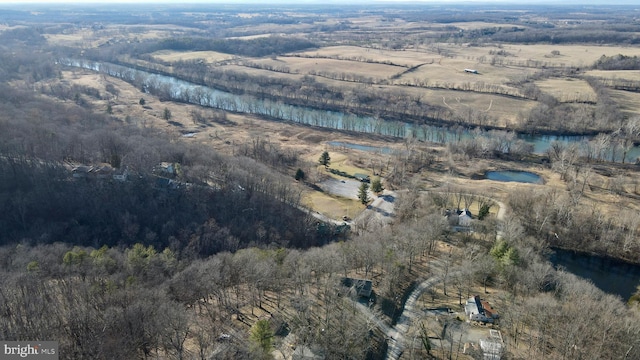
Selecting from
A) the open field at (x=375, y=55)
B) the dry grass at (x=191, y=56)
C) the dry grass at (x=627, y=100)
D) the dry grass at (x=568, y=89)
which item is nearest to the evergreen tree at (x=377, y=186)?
the dry grass at (x=568, y=89)

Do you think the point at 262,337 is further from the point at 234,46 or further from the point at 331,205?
the point at 234,46

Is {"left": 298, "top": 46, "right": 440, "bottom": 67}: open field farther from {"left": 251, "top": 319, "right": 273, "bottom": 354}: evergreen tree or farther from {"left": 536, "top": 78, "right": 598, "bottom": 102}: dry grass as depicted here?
{"left": 251, "top": 319, "right": 273, "bottom": 354}: evergreen tree

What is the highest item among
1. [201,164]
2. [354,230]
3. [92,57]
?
[92,57]

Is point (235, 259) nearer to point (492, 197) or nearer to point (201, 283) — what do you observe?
point (201, 283)

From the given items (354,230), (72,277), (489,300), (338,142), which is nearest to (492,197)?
(354,230)

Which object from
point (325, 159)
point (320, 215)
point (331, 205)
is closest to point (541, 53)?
point (325, 159)

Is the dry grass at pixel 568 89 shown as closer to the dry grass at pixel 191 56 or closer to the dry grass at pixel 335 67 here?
the dry grass at pixel 335 67
